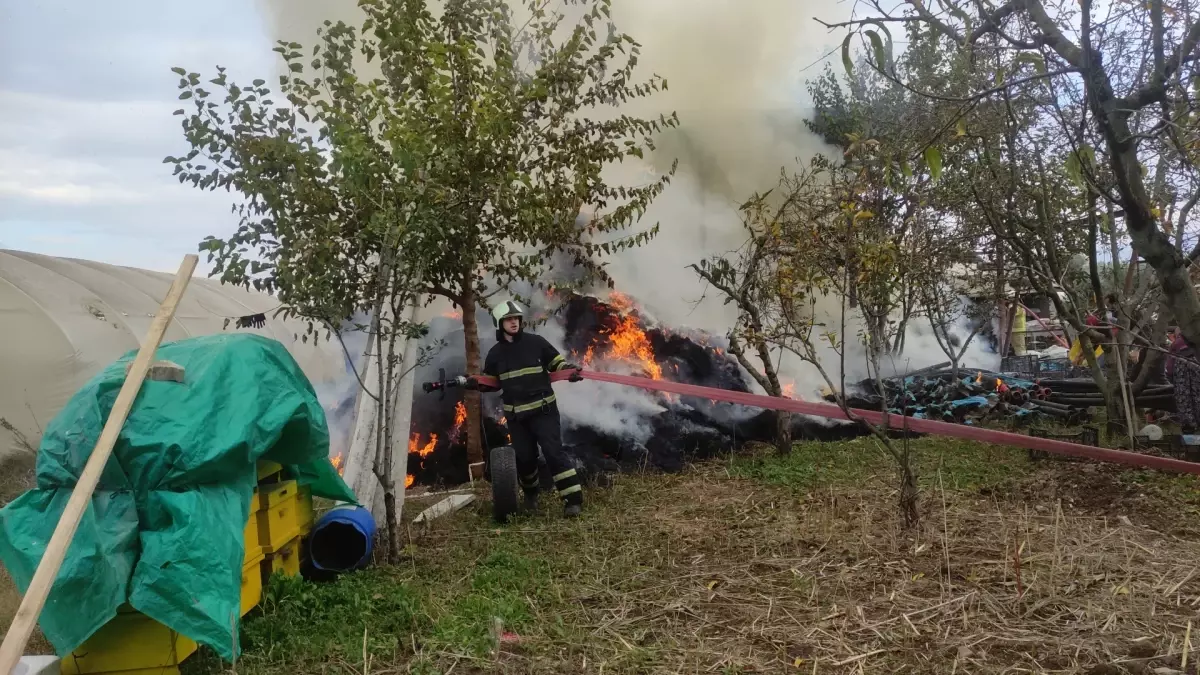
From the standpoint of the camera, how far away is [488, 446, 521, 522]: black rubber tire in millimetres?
6137

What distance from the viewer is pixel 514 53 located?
23.8 ft

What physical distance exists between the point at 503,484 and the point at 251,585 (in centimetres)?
242

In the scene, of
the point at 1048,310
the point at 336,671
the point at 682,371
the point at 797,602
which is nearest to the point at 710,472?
the point at 682,371

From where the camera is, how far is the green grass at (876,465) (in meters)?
6.86

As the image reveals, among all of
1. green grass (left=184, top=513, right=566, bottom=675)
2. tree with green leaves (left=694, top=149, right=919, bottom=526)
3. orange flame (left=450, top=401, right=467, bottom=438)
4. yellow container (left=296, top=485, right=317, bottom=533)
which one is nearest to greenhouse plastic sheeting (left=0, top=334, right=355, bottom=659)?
green grass (left=184, top=513, right=566, bottom=675)

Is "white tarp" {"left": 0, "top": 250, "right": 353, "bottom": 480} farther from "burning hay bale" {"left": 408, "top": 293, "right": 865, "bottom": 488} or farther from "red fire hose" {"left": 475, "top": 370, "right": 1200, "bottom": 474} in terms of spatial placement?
"red fire hose" {"left": 475, "top": 370, "right": 1200, "bottom": 474}

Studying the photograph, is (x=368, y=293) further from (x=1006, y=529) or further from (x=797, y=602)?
(x=1006, y=529)

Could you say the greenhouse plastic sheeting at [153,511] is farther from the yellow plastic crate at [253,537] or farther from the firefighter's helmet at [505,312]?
the firefighter's helmet at [505,312]

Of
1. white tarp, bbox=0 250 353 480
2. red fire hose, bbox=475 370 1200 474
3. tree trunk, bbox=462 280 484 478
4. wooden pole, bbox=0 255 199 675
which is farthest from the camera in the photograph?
white tarp, bbox=0 250 353 480

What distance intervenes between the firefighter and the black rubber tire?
0.69ft

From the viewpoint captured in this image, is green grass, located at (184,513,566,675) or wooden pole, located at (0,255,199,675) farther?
green grass, located at (184,513,566,675)

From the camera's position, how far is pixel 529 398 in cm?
630

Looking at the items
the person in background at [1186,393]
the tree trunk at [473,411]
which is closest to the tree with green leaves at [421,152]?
the tree trunk at [473,411]

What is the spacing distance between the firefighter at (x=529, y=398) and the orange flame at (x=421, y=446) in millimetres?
2886
